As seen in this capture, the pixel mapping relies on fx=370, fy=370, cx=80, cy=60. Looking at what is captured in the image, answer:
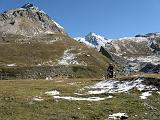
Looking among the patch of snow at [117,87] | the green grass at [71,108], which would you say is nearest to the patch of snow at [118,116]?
the green grass at [71,108]

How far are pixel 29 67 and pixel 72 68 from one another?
2166cm

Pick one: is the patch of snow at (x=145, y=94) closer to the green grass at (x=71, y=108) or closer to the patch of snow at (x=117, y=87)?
the green grass at (x=71, y=108)

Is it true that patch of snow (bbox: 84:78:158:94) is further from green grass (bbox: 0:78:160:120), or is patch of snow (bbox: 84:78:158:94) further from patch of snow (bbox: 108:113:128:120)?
patch of snow (bbox: 108:113:128:120)

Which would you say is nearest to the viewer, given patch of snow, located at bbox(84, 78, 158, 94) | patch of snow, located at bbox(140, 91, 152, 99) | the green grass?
the green grass

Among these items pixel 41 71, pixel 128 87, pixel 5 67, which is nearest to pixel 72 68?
pixel 41 71

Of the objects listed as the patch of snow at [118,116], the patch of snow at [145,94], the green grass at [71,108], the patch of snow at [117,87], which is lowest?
the patch of snow at [118,116]

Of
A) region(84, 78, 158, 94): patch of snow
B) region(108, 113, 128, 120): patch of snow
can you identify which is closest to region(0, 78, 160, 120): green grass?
region(108, 113, 128, 120): patch of snow

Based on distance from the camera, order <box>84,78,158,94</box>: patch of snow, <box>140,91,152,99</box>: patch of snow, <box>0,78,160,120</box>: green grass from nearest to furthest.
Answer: <box>0,78,160,120</box>: green grass < <box>140,91,152,99</box>: patch of snow < <box>84,78,158,94</box>: patch of snow

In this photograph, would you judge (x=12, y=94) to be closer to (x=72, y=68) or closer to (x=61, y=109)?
(x=61, y=109)

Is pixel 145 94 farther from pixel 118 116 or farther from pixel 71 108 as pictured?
pixel 71 108

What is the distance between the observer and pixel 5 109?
3944cm

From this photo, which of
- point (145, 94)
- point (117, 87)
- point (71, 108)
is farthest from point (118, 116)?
point (117, 87)

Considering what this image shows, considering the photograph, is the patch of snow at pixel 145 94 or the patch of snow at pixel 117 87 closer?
the patch of snow at pixel 145 94

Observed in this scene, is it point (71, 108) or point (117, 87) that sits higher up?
point (117, 87)
